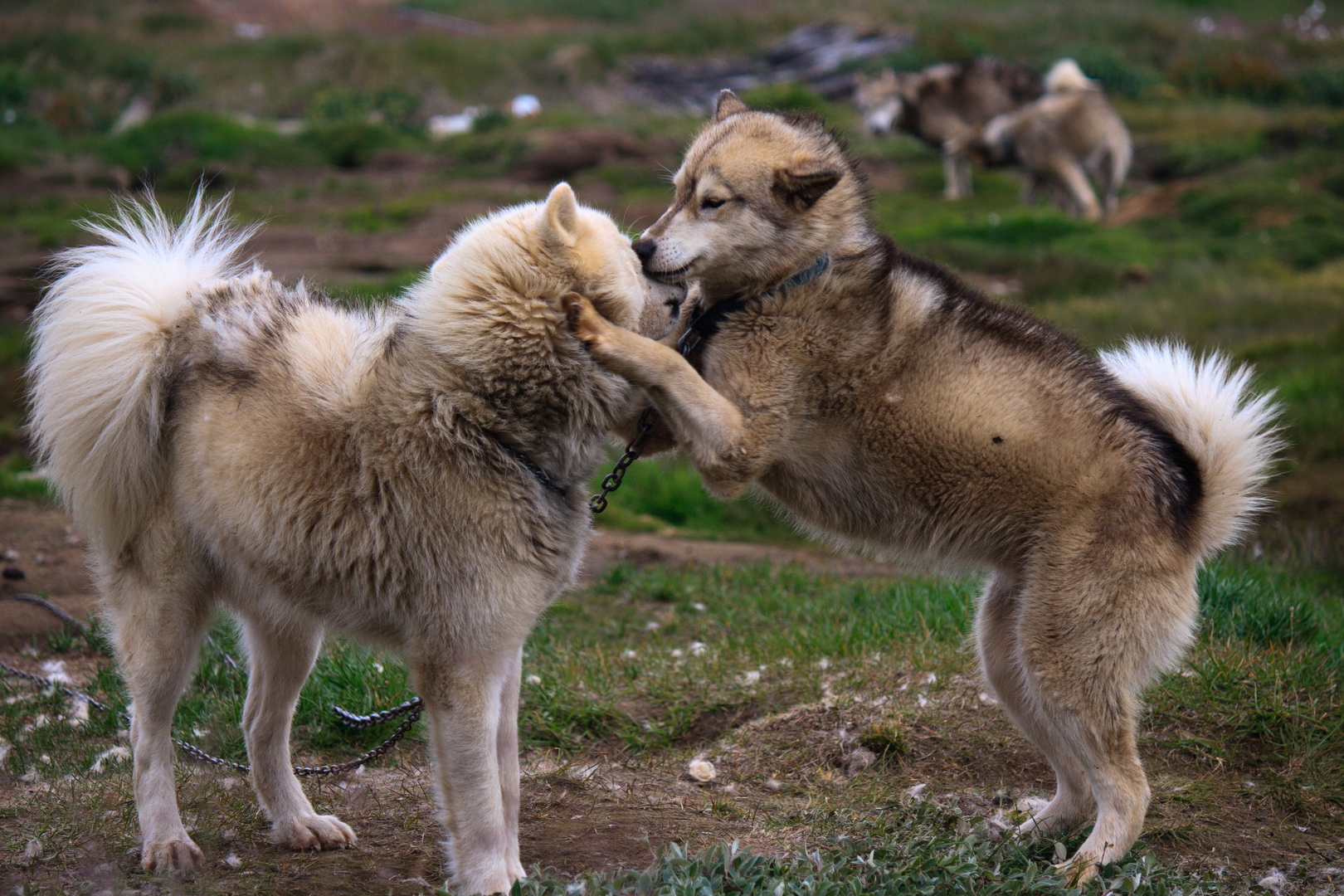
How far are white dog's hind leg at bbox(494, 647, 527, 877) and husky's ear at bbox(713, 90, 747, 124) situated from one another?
2219mm

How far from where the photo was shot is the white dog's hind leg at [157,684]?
10.5 feet

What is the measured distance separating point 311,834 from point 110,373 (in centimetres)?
154

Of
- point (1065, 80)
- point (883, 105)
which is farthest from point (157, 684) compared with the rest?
point (883, 105)

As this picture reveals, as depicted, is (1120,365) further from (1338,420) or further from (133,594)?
(1338,420)

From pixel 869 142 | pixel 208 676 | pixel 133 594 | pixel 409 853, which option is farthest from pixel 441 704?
pixel 869 142

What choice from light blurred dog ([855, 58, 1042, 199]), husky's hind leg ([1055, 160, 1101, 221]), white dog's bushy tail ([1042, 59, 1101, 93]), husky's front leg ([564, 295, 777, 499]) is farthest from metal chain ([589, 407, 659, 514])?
light blurred dog ([855, 58, 1042, 199])

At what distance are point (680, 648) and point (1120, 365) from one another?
7.85 ft

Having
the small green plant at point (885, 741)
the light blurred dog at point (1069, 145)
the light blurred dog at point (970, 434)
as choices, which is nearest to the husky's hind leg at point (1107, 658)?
the light blurred dog at point (970, 434)

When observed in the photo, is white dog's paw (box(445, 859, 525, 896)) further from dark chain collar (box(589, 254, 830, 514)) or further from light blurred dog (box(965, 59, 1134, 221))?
light blurred dog (box(965, 59, 1134, 221))

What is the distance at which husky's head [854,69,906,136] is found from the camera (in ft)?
59.5

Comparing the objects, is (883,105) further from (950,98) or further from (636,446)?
(636,446)

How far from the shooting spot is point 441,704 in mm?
2998

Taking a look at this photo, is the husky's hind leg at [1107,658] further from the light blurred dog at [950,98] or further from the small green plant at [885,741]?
the light blurred dog at [950,98]

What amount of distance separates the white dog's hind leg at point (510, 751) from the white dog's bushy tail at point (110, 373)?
1209mm
